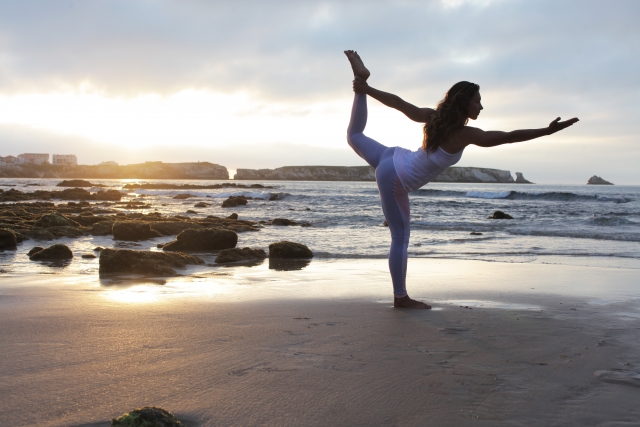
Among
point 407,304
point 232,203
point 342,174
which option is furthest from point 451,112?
point 342,174

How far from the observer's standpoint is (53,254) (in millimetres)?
7555

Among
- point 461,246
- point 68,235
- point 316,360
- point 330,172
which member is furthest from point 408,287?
point 330,172

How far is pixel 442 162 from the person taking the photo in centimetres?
386

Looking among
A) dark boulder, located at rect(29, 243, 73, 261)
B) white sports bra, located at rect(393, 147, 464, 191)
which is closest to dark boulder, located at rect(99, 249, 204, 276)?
dark boulder, located at rect(29, 243, 73, 261)

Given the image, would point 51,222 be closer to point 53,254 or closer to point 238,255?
point 53,254

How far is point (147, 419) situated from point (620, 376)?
7.24 ft

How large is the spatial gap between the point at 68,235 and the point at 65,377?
9.82 meters

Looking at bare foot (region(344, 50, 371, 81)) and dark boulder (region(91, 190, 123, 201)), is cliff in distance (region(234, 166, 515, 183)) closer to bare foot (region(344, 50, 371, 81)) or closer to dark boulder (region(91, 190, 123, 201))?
dark boulder (region(91, 190, 123, 201))

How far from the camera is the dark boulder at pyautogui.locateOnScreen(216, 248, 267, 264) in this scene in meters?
7.60

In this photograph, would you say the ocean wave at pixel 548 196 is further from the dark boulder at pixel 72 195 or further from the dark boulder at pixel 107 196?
the dark boulder at pixel 72 195

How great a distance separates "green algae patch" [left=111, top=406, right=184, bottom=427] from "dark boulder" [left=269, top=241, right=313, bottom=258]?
20.3 ft

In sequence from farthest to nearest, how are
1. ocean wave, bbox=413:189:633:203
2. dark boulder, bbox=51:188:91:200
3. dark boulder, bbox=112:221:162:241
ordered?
ocean wave, bbox=413:189:633:203 → dark boulder, bbox=51:188:91:200 → dark boulder, bbox=112:221:162:241

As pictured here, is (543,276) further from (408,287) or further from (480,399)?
(480,399)

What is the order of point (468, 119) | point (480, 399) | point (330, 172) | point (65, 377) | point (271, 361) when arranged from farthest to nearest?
point (330, 172) → point (468, 119) → point (271, 361) → point (65, 377) → point (480, 399)
